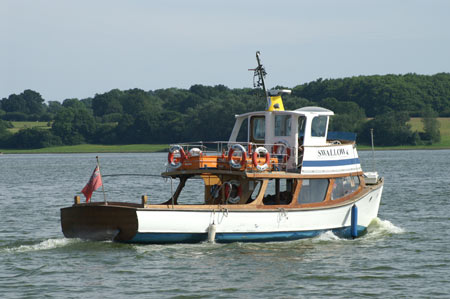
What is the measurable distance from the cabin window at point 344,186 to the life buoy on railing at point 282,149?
1764 millimetres

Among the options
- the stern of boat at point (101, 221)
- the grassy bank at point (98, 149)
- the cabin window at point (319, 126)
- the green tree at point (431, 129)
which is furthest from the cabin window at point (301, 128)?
the grassy bank at point (98, 149)

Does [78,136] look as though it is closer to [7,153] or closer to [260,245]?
[7,153]

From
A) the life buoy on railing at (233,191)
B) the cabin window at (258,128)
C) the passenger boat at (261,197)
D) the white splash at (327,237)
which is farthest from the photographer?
the cabin window at (258,128)

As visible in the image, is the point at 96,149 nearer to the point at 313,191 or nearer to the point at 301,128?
the point at 301,128

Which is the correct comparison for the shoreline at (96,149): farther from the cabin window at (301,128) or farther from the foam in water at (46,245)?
the foam in water at (46,245)

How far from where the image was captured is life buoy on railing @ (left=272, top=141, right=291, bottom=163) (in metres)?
26.9

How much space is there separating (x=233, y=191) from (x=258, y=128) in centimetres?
284

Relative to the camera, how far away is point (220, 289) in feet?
65.9

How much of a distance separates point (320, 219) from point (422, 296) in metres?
6.49

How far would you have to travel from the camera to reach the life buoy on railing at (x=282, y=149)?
26922 mm

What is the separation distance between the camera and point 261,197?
25078mm

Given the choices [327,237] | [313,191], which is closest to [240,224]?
[313,191]

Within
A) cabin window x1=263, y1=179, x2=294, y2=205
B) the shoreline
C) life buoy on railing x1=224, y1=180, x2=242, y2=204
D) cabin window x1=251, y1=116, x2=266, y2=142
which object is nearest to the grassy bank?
the shoreline

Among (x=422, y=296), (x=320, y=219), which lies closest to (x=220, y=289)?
(x=422, y=296)
